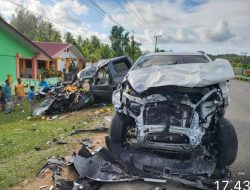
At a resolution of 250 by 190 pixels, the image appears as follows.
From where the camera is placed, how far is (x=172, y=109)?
5.62m

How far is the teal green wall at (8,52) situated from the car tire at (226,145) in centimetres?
1773

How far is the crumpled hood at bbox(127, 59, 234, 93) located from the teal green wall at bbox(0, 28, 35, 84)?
16705mm

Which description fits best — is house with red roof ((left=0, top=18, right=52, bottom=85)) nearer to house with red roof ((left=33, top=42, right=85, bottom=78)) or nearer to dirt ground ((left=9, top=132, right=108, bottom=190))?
house with red roof ((left=33, top=42, right=85, bottom=78))

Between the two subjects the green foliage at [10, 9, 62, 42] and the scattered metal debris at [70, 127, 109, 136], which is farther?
the green foliage at [10, 9, 62, 42]

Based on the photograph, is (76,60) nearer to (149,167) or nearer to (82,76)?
(82,76)

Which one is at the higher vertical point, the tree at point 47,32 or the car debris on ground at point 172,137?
the tree at point 47,32

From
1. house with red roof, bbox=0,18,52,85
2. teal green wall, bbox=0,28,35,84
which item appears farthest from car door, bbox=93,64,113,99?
teal green wall, bbox=0,28,35,84

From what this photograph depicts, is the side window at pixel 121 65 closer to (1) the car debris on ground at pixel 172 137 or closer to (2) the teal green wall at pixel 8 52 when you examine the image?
(1) the car debris on ground at pixel 172 137

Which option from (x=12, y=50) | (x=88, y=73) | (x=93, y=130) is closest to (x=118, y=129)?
(x=93, y=130)

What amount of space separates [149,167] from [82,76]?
31.9ft

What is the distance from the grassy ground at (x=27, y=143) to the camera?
20.0 feet

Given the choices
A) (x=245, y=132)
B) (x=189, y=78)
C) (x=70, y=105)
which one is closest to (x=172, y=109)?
(x=189, y=78)

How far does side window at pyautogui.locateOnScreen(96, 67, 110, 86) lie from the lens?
14448mm

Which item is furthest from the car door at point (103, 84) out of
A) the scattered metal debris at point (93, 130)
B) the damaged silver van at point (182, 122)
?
the damaged silver van at point (182, 122)
